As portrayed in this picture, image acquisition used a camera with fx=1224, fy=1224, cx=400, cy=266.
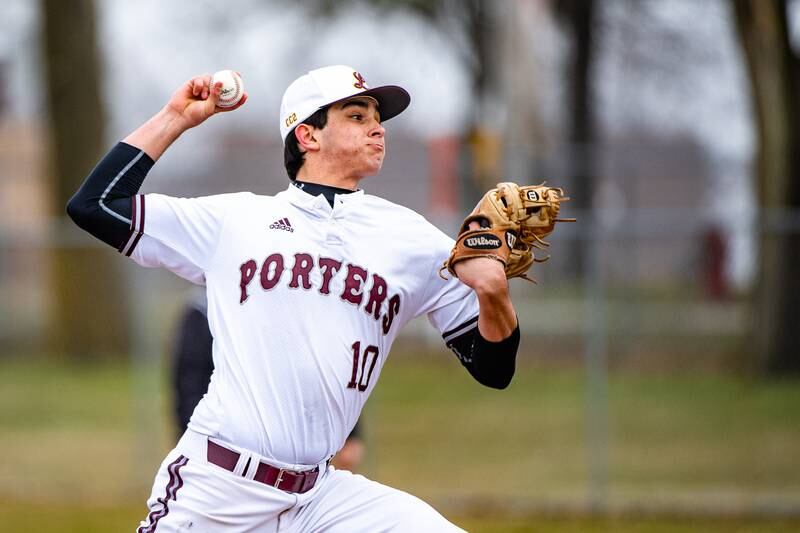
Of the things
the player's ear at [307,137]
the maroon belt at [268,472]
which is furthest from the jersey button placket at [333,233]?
the maroon belt at [268,472]

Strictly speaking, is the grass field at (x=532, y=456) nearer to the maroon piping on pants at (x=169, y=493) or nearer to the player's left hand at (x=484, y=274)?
the maroon piping on pants at (x=169, y=493)

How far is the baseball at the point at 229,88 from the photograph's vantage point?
13.9ft

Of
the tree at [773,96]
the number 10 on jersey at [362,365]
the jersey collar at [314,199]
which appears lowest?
the number 10 on jersey at [362,365]

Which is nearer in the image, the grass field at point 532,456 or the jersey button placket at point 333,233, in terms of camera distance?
the jersey button placket at point 333,233

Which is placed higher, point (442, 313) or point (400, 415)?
point (442, 313)

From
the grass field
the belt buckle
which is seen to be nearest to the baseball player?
the belt buckle

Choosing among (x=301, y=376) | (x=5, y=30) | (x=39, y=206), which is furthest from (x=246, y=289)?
(x=39, y=206)

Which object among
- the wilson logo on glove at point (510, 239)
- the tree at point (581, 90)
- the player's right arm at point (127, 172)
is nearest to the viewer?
the wilson logo on glove at point (510, 239)

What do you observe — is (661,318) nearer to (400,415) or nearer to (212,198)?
(400,415)

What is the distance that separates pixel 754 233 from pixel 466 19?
64.2ft

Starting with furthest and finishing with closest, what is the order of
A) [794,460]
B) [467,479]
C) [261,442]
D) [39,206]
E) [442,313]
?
1. [39,206]
2. [467,479]
3. [794,460]
4. [442,313]
5. [261,442]

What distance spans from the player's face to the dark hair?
0.02 metres

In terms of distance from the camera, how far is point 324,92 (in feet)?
14.1

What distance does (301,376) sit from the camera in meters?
3.98
